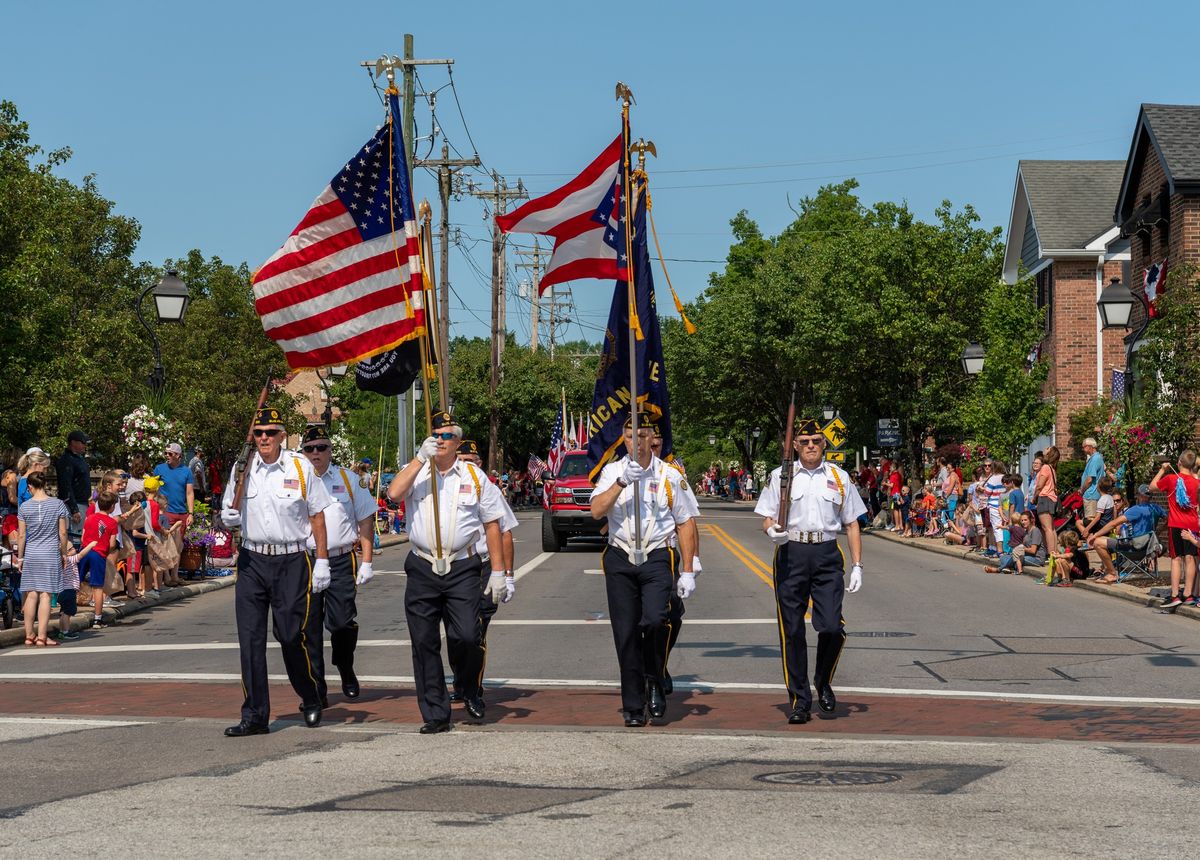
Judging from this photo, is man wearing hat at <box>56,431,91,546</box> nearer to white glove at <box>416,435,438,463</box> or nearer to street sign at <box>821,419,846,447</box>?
white glove at <box>416,435,438,463</box>

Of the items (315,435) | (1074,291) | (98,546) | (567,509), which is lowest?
(567,509)

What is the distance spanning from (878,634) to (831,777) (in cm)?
777

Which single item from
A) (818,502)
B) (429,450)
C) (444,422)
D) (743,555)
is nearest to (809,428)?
(818,502)

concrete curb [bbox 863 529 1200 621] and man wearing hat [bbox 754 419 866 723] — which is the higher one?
man wearing hat [bbox 754 419 866 723]

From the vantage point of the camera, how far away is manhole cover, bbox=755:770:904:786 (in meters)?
7.57

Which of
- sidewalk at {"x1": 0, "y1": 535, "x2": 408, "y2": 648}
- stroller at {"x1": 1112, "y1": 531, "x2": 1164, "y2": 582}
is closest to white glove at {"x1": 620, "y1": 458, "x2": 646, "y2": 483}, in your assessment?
sidewalk at {"x1": 0, "y1": 535, "x2": 408, "y2": 648}

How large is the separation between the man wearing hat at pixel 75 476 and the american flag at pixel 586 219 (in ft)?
28.6

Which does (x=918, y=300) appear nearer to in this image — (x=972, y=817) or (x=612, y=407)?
(x=612, y=407)

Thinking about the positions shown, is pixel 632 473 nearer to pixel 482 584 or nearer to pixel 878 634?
pixel 482 584

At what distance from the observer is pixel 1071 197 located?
44875 mm

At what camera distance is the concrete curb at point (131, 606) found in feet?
51.0

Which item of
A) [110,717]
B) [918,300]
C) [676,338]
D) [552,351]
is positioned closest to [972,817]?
[110,717]

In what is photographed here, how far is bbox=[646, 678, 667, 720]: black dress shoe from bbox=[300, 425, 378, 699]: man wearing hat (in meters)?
2.14

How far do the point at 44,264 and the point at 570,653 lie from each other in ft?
74.0
